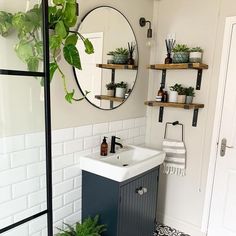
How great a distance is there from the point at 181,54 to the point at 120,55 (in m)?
0.57

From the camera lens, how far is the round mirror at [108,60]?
187 cm

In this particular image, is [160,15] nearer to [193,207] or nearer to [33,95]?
[33,95]

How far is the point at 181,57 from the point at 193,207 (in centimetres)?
152

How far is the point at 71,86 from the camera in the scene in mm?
1789

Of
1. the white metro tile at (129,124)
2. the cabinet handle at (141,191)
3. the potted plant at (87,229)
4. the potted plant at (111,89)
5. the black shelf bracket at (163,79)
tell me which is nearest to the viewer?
the potted plant at (87,229)

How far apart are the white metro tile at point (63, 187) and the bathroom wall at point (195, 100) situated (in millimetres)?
1144

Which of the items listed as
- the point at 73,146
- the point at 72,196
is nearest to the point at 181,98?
the point at 73,146

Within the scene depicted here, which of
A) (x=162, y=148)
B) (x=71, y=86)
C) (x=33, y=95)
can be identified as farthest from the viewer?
(x=162, y=148)

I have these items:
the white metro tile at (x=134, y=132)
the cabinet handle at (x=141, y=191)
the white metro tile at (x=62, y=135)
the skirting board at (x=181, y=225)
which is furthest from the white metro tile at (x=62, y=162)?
the skirting board at (x=181, y=225)

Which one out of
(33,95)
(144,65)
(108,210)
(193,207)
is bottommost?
(193,207)

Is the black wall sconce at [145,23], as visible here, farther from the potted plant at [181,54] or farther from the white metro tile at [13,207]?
the white metro tile at [13,207]

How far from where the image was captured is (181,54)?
220 cm

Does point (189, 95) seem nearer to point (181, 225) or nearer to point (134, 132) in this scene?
point (134, 132)

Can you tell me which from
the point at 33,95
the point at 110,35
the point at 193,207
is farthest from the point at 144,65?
the point at 193,207
